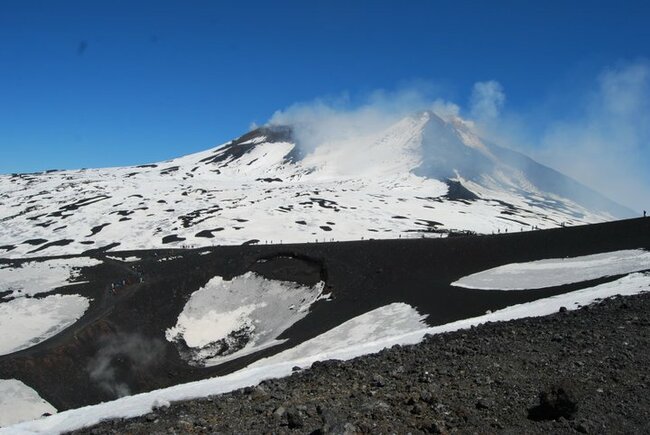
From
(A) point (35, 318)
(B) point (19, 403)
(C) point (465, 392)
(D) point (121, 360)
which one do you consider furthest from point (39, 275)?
(C) point (465, 392)

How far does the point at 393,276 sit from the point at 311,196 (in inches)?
3052

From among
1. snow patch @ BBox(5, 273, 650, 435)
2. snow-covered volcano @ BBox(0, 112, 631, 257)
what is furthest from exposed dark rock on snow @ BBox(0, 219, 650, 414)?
snow-covered volcano @ BBox(0, 112, 631, 257)

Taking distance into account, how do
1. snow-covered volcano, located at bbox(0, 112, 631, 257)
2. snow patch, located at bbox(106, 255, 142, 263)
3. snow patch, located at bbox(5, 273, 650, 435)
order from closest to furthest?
snow patch, located at bbox(5, 273, 650, 435) → snow patch, located at bbox(106, 255, 142, 263) → snow-covered volcano, located at bbox(0, 112, 631, 257)

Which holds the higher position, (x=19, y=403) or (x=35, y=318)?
(x=35, y=318)

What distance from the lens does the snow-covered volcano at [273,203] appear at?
3445 inches

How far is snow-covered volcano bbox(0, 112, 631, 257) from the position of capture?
87500mm

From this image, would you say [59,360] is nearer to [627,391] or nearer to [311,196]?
[627,391]

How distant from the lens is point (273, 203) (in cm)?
10825

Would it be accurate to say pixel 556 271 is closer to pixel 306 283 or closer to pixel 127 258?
pixel 306 283

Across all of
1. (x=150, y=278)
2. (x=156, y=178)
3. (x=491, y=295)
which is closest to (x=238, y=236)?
(x=150, y=278)

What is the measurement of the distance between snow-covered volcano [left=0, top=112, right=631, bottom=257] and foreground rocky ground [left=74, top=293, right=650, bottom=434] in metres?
66.4

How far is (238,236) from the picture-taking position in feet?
270

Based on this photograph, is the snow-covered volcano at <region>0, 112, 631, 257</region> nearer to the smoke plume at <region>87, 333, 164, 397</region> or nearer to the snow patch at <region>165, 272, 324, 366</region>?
the snow patch at <region>165, 272, 324, 366</region>

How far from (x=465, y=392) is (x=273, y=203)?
323 feet
